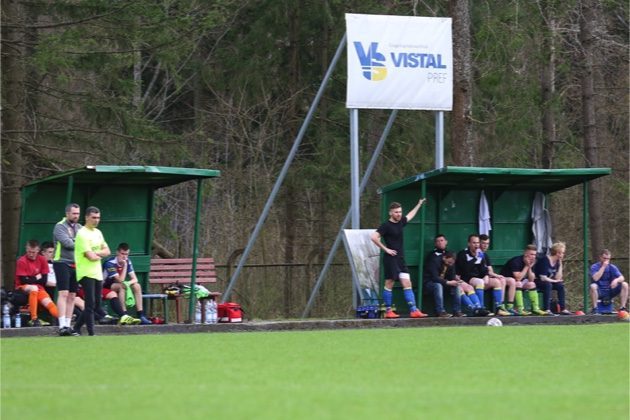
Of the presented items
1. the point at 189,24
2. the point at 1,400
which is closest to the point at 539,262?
the point at 189,24

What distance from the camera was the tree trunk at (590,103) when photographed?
3080cm

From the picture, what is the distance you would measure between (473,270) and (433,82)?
3.56 m

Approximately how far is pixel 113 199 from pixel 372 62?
17.0 feet

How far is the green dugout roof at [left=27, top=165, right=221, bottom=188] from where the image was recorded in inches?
797

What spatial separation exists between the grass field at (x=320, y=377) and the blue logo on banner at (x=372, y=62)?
24.2ft

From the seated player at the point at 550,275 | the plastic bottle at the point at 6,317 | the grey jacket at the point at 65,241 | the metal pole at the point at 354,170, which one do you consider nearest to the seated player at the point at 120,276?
the plastic bottle at the point at 6,317

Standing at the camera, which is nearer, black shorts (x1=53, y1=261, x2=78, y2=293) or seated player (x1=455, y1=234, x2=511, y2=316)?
black shorts (x1=53, y1=261, x2=78, y2=293)

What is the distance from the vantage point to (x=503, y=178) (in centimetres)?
2330

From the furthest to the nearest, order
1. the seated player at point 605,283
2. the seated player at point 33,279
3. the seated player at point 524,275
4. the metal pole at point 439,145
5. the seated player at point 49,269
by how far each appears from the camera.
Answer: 1. the seated player at point 605,283
2. the metal pole at point 439,145
3. the seated player at point 524,275
4. the seated player at point 49,269
5. the seated player at point 33,279

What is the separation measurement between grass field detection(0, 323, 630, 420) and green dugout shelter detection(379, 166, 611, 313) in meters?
6.11

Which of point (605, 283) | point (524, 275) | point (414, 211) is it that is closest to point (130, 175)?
point (414, 211)

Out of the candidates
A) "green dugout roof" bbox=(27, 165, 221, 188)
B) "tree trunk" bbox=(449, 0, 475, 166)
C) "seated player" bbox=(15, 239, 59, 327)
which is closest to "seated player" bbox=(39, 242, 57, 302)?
"seated player" bbox=(15, 239, 59, 327)

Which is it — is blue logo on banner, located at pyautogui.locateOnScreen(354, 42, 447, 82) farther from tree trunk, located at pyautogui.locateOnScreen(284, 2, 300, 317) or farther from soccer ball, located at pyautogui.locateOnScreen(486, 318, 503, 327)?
tree trunk, located at pyautogui.locateOnScreen(284, 2, 300, 317)

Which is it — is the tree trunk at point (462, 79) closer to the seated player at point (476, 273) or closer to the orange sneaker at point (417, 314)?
the seated player at point (476, 273)
